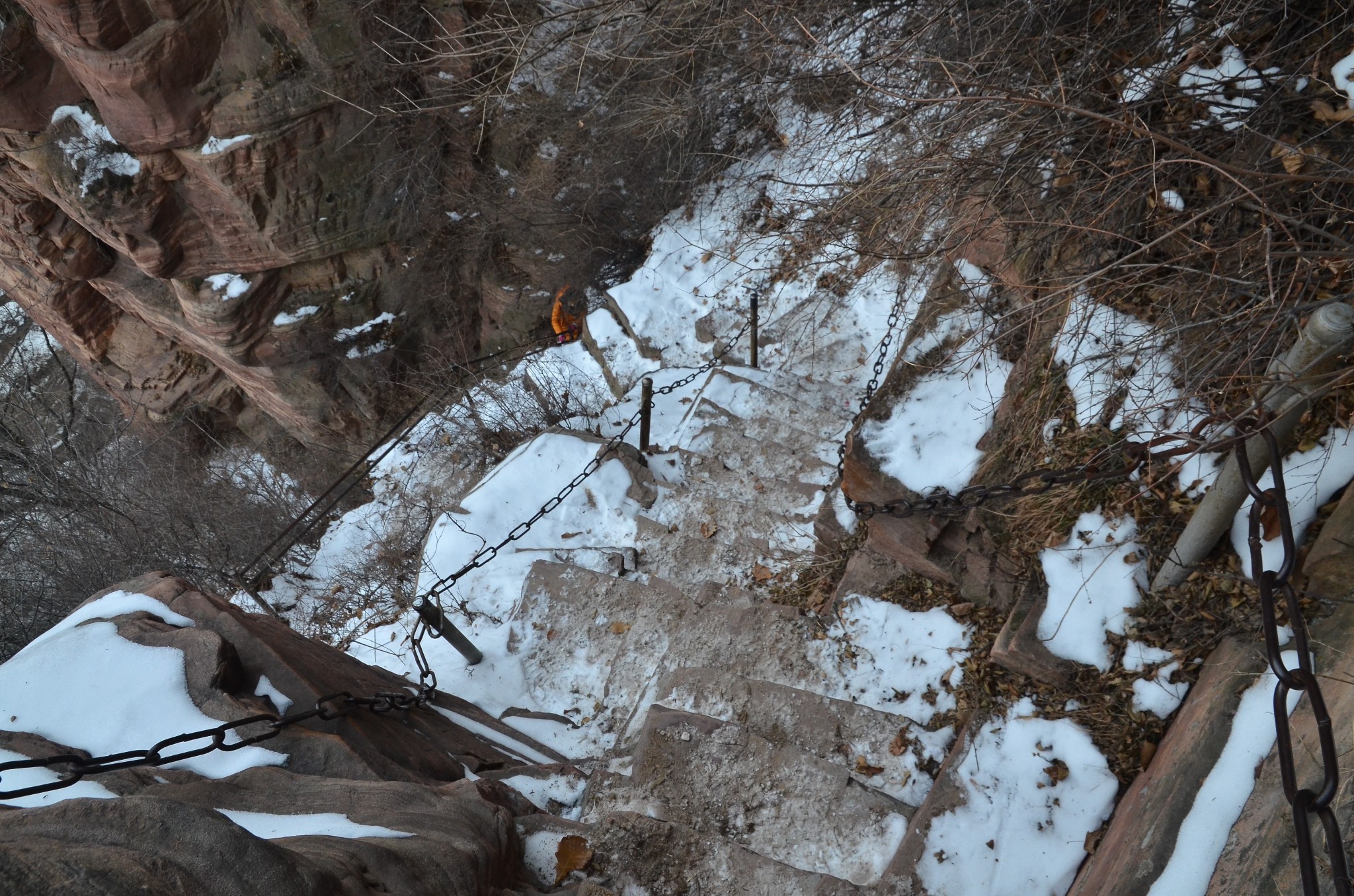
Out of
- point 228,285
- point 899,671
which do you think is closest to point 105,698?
point 899,671

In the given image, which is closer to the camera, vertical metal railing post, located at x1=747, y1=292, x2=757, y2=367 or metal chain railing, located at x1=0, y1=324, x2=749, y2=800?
metal chain railing, located at x1=0, y1=324, x2=749, y2=800

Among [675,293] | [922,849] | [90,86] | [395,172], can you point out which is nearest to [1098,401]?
[922,849]

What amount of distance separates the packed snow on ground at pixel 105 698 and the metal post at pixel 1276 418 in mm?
3533

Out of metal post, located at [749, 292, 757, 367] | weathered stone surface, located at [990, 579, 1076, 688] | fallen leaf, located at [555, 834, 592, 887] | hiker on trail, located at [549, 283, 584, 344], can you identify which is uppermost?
hiker on trail, located at [549, 283, 584, 344]

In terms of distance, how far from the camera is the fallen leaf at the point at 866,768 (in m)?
3.50

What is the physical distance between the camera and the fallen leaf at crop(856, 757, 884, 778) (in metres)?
3.50

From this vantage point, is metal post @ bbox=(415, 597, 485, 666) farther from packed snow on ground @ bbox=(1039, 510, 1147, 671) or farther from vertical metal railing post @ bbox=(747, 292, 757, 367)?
vertical metal railing post @ bbox=(747, 292, 757, 367)

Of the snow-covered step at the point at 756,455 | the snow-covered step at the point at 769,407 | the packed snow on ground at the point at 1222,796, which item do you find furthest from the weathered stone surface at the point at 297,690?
the snow-covered step at the point at 769,407

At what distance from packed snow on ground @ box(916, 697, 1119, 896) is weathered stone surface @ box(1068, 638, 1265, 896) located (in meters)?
0.09

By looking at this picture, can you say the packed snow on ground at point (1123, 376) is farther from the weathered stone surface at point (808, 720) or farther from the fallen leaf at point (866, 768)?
the fallen leaf at point (866, 768)

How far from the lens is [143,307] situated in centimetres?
1123

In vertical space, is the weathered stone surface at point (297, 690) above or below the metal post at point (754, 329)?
below

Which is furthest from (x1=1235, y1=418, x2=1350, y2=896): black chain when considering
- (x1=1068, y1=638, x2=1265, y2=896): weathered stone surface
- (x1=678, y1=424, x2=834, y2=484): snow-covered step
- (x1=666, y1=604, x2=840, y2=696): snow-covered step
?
(x1=678, y1=424, x2=834, y2=484): snow-covered step

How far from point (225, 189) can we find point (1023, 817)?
1037 centimetres
